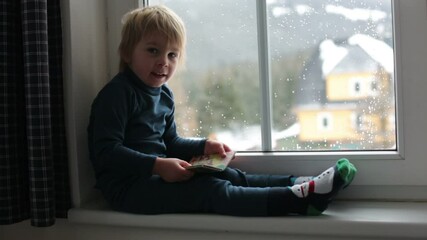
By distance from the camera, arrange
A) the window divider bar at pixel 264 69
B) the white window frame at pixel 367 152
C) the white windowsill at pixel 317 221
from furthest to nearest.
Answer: the window divider bar at pixel 264 69, the white window frame at pixel 367 152, the white windowsill at pixel 317 221

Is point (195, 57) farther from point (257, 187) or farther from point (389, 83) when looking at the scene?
point (389, 83)

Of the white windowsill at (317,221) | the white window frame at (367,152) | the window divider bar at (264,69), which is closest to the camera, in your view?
the white windowsill at (317,221)

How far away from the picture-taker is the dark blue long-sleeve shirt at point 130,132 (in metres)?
1.03

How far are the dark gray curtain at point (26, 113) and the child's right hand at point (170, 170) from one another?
9.4 inches

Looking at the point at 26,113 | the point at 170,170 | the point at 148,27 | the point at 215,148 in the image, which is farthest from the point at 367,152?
the point at 26,113

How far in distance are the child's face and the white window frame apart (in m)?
0.14

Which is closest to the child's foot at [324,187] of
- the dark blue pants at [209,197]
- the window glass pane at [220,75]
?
the dark blue pants at [209,197]

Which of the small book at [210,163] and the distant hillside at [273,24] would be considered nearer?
the small book at [210,163]

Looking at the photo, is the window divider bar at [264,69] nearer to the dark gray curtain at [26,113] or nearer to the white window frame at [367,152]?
the white window frame at [367,152]

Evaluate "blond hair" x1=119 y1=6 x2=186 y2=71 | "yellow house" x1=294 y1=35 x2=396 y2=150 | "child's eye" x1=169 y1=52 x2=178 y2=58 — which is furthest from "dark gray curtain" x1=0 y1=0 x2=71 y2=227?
"yellow house" x1=294 y1=35 x2=396 y2=150

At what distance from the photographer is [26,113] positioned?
1040 millimetres

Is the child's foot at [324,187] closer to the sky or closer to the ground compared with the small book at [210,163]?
closer to the ground

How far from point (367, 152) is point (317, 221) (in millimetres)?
255

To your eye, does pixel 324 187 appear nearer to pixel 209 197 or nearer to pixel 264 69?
pixel 209 197
